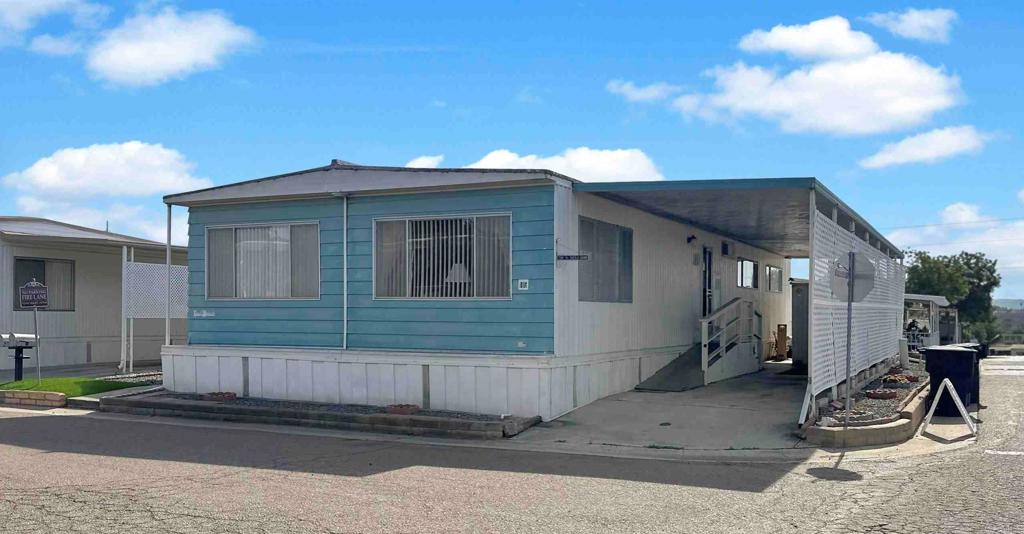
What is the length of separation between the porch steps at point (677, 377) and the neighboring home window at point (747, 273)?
4286 mm

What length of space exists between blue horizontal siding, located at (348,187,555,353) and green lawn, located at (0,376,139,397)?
4.83 metres

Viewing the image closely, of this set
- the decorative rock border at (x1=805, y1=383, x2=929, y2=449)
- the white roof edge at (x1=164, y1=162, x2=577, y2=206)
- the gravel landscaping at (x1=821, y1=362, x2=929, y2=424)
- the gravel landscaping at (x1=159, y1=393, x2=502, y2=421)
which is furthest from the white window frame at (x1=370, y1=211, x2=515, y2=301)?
the gravel landscaping at (x1=821, y1=362, x2=929, y2=424)

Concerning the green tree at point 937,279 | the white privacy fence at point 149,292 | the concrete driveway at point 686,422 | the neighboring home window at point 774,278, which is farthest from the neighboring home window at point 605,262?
the green tree at point 937,279

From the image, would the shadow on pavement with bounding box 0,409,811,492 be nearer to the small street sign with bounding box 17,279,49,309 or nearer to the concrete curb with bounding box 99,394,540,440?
the concrete curb with bounding box 99,394,540,440

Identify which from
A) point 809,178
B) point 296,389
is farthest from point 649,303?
point 296,389

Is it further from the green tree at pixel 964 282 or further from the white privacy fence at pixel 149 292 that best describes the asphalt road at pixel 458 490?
the green tree at pixel 964 282

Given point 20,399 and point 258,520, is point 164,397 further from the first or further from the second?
point 258,520

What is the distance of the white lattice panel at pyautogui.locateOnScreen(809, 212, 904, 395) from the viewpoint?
11.6 meters

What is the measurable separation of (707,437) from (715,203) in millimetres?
3977

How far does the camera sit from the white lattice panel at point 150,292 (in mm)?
17703

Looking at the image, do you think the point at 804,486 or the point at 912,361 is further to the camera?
the point at 912,361

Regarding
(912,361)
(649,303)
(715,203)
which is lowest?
(912,361)

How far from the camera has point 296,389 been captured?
46.0 ft

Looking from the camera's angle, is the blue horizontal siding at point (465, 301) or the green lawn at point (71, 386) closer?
the blue horizontal siding at point (465, 301)
